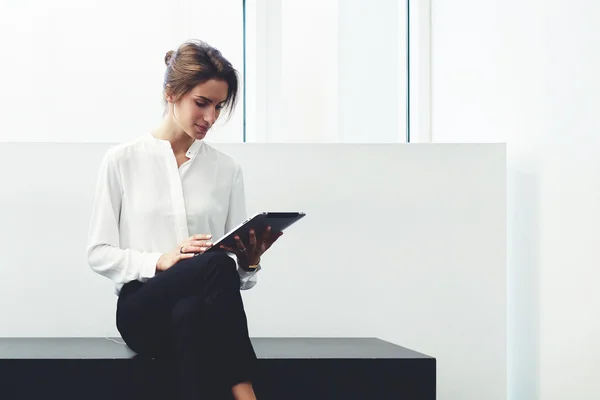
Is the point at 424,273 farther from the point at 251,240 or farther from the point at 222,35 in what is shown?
the point at 222,35

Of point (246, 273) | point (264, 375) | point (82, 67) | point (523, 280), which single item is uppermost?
point (82, 67)

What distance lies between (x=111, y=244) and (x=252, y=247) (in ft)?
1.34

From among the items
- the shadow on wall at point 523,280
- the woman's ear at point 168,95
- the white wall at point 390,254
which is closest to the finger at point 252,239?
the woman's ear at point 168,95

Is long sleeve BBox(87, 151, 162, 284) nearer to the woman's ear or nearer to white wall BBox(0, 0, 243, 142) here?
the woman's ear

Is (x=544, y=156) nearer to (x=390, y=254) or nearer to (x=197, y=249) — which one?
(x=390, y=254)

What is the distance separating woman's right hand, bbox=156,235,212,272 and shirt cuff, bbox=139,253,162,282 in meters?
0.01

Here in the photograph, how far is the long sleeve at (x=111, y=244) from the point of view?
2.20 meters

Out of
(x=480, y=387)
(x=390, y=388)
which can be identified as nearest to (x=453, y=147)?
(x=480, y=387)

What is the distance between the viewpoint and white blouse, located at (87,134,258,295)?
2244 mm

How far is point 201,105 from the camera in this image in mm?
2328

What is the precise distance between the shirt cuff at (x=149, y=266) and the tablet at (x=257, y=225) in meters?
0.20

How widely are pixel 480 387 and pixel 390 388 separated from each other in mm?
1032

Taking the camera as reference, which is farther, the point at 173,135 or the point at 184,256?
the point at 173,135

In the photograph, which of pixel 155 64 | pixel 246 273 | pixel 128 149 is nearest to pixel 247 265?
pixel 246 273
